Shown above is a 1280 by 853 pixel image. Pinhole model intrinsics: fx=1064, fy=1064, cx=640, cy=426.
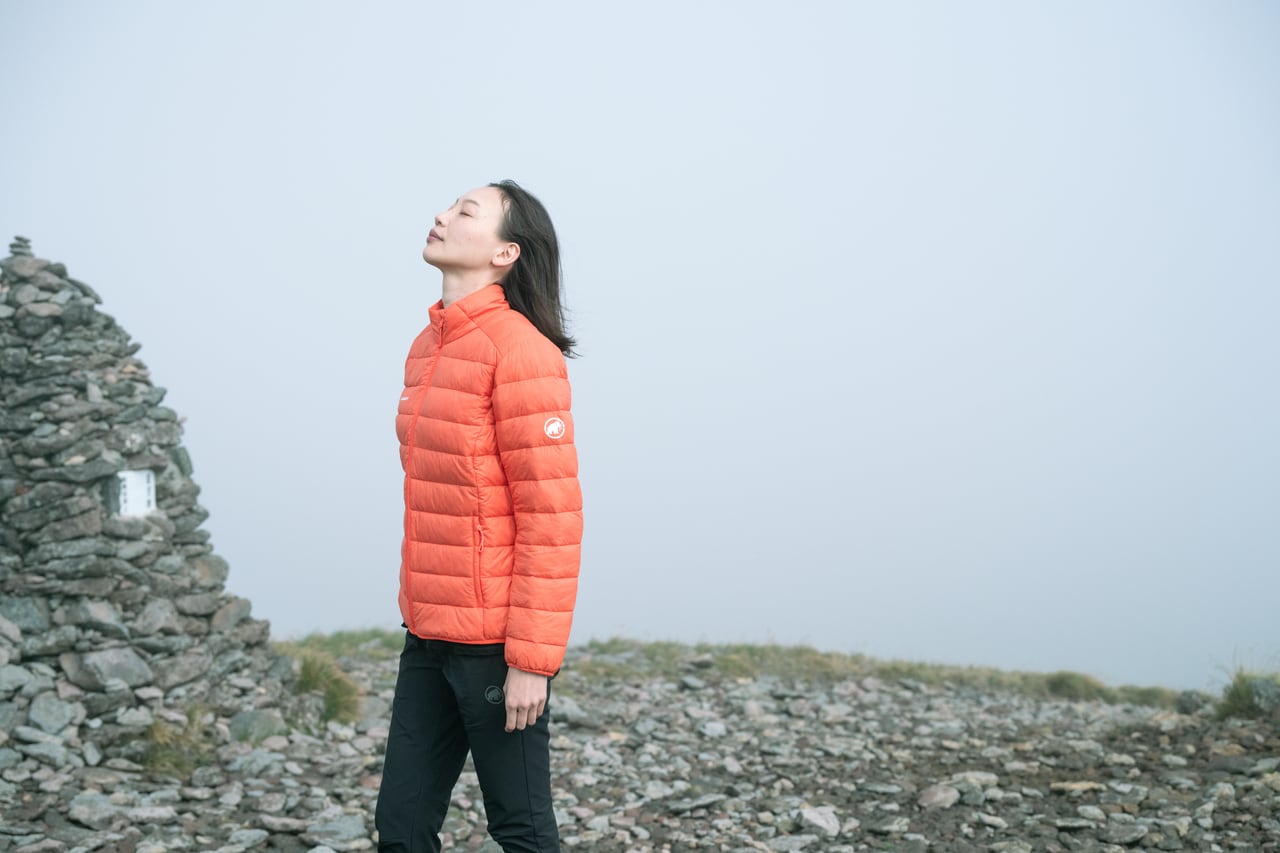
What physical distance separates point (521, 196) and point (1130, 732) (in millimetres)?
9733

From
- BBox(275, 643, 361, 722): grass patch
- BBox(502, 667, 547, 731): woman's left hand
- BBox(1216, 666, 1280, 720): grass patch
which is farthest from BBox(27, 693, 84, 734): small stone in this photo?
→ BBox(1216, 666, 1280, 720): grass patch

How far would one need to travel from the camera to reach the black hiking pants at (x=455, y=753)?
475cm

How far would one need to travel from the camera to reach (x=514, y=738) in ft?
15.7

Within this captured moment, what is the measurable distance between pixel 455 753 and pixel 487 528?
123 cm

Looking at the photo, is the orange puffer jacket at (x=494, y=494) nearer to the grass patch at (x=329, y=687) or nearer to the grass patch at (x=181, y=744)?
the grass patch at (x=181, y=744)

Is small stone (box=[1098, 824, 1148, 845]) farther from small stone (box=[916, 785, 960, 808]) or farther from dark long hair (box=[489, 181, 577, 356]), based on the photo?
dark long hair (box=[489, 181, 577, 356])

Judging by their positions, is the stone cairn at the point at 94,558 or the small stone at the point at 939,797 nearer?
the small stone at the point at 939,797

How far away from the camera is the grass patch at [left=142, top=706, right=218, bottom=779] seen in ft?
30.9

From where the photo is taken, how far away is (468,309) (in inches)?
199

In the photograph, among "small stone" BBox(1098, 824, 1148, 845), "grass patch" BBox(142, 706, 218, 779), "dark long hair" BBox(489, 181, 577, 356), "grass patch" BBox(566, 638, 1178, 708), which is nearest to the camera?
"dark long hair" BBox(489, 181, 577, 356)

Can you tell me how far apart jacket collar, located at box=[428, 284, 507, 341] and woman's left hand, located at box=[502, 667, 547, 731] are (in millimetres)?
1614

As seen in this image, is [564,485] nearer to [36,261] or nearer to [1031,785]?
[1031,785]

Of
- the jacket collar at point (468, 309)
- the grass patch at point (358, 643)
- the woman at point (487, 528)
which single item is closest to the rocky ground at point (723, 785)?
the grass patch at point (358, 643)

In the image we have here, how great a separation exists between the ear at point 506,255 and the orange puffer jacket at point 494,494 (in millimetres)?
159
